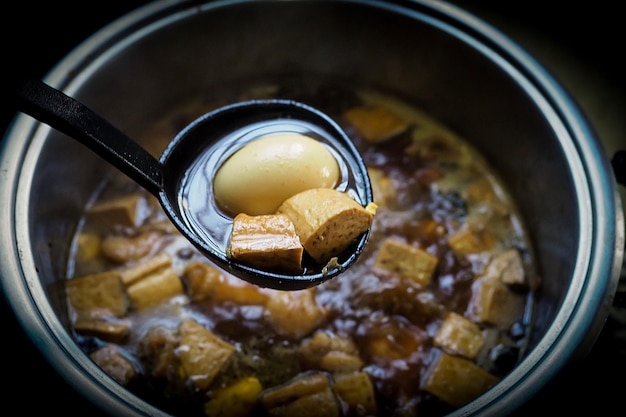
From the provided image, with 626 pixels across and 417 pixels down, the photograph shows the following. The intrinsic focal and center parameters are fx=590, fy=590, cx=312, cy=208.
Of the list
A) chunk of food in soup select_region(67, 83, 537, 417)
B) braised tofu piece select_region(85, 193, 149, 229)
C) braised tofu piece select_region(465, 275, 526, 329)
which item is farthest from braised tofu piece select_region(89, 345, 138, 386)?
braised tofu piece select_region(465, 275, 526, 329)

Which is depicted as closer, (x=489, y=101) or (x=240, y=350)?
(x=240, y=350)

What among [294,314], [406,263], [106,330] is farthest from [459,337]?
[106,330]

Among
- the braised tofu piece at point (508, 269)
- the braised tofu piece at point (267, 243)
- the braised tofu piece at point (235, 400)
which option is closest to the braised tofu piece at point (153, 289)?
the braised tofu piece at point (235, 400)

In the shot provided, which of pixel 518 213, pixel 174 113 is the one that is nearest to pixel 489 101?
pixel 518 213

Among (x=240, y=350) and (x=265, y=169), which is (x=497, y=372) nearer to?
(x=240, y=350)

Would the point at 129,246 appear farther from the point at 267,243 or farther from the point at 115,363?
the point at 267,243
